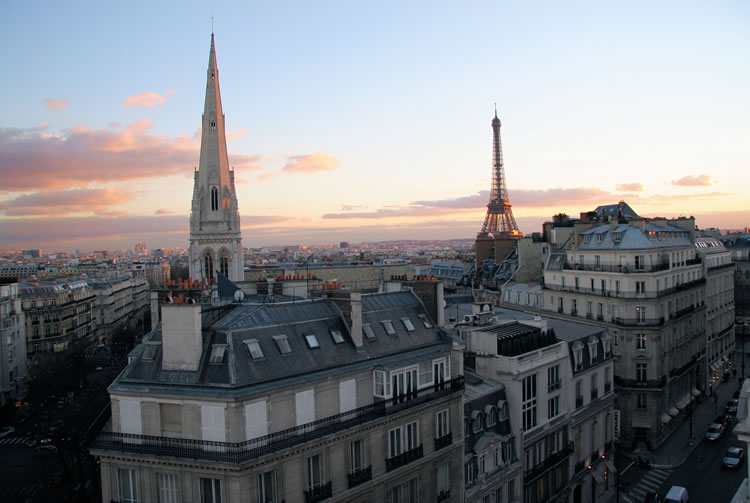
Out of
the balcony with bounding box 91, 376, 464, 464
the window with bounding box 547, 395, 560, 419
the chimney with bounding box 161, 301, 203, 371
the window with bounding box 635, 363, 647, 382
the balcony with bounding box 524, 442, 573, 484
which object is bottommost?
the balcony with bounding box 524, 442, 573, 484

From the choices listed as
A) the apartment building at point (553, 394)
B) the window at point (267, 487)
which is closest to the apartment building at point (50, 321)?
the apartment building at point (553, 394)

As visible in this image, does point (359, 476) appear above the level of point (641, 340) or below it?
below

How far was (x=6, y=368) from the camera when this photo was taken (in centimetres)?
5497

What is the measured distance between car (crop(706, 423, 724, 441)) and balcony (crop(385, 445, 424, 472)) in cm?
2756

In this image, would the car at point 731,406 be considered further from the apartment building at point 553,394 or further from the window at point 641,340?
the apartment building at point 553,394

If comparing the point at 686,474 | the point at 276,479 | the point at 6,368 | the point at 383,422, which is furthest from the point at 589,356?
the point at 6,368

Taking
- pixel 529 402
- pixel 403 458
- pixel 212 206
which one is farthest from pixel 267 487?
pixel 212 206

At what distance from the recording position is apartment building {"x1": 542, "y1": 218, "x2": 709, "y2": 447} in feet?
129

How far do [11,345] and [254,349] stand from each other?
49.9m

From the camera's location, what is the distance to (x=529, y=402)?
2717 cm

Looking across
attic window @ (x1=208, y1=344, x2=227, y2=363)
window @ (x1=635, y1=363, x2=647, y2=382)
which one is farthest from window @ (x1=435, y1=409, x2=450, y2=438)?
window @ (x1=635, y1=363, x2=647, y2=382)

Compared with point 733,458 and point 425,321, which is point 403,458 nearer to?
point 425,321

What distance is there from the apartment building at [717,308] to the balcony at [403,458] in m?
37.9

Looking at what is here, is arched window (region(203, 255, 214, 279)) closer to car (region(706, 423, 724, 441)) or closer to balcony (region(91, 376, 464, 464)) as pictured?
balcony (region(91, 376, 464, 464))
